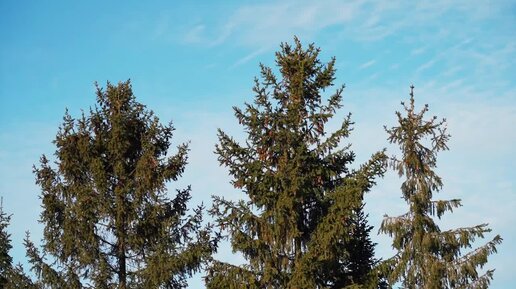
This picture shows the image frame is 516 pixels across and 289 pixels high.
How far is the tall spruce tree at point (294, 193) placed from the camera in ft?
82.4

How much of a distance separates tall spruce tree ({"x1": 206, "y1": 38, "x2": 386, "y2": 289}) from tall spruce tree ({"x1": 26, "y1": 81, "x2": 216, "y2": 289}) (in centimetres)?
170

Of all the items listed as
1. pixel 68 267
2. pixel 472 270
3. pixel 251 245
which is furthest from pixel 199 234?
pixel 472 270

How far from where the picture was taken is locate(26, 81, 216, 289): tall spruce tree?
26.2 meters

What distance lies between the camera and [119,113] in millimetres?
28203


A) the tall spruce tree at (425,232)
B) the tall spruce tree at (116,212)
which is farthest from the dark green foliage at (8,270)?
the tall spruce tree at (425,232)

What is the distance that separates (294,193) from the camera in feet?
83.6

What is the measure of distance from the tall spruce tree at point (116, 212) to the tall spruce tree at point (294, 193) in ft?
5.56

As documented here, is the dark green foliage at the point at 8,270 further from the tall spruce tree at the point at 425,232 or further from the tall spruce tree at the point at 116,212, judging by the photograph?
the tall spruce tree at the point at 425,232

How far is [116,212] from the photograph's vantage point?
26.7 metres

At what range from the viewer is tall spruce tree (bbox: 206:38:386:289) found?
2512 cm

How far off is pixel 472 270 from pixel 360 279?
422 cm

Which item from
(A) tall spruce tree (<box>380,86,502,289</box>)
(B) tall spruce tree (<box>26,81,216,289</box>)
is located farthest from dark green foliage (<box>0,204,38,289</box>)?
(A) tall spruce tree (<box>380,86,502,289</box>)

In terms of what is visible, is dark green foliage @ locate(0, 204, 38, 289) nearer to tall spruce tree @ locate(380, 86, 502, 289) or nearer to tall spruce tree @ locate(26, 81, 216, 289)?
tall spruce tree @ locate(26, 81, 216, 289)

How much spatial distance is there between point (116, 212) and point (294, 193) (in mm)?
5957
